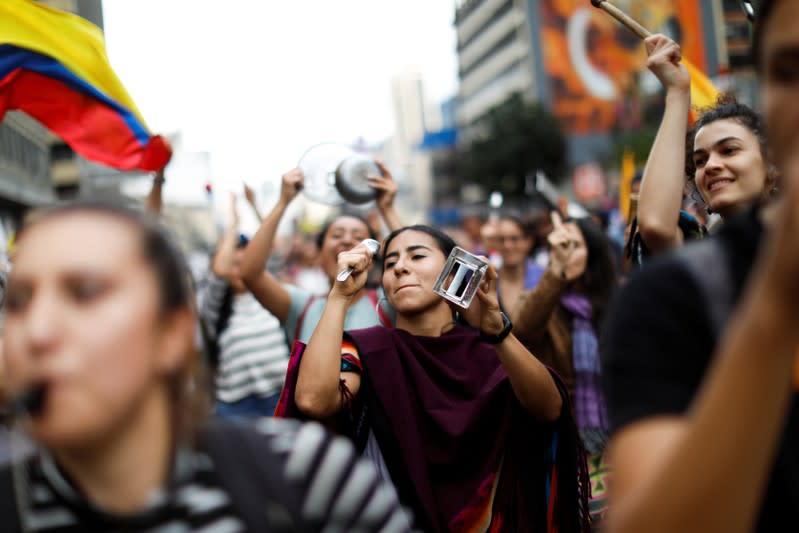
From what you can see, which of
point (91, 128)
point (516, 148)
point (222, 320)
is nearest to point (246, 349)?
point (222, 320)

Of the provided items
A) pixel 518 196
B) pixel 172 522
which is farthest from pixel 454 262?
pixel 518 196

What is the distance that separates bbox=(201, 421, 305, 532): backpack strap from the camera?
161cm

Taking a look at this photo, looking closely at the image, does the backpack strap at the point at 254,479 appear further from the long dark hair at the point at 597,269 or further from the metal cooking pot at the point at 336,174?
the long dark hair at the point at 597,269

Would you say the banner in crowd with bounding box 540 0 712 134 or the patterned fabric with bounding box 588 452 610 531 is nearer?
the patterned fabric with bounding box 588 452 610 531

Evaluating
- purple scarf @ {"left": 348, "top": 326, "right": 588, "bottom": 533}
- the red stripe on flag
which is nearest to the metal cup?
purple scarf @ {"left": 348, "top": 326, "right": 588, "bottom": 533}

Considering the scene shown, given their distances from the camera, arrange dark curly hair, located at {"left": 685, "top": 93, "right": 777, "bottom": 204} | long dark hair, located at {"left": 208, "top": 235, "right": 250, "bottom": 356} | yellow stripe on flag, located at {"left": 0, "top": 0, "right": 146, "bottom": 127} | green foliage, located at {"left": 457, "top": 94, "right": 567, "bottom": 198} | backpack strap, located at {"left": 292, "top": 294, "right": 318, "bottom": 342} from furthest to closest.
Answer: green foliage, located at {"left": 457, "top": 94, "right": 567, "bottom": 198}
long dark hair, located at {"left": 208, "top": 235, "right": 250, "bottom": 356}
yellow stripe on flag, located at {"left": 0, "top": 0, "right": 146, "bottom": 127}
backpack strap, located at {"left": 292, "top": 294, "right": 318, "bottom": 342}
dark curly hair, located at {"left": 685, "top": 93, "right": 777, "bottom": 204}

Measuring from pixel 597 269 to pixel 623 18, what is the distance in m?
2.49

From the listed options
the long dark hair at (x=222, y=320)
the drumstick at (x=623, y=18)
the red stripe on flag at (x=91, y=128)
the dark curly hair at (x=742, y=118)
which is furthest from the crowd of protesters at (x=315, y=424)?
the long dark hair at (x=222, y=320)

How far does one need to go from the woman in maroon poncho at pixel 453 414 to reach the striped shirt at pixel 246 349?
2.47 metres

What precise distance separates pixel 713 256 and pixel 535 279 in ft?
16.0

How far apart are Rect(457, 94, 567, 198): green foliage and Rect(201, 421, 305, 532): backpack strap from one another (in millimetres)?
49829

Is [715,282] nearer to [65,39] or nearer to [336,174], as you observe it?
[336,174]

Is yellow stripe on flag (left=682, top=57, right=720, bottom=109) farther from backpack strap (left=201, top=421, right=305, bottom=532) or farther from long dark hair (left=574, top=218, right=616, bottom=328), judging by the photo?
backpack strap (left=201, top=421, right=305, bottom=532)

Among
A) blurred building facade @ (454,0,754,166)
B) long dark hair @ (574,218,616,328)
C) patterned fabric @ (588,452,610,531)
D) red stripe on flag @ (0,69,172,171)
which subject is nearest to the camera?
patterned fabric @ (588,452,610,531)
